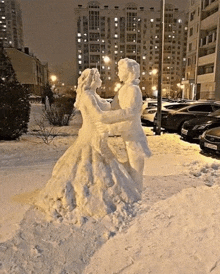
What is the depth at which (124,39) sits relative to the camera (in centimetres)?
8850

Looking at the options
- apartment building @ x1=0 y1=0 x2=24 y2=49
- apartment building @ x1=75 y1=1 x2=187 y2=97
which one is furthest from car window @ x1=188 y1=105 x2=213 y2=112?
apartment building @ x1=0 y1=0 x2=24 y2=49

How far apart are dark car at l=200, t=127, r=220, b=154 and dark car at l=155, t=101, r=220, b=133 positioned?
13.5 feet

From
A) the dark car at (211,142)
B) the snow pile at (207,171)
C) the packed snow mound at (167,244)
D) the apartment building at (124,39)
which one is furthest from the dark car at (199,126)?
the apartment building at (124,39)

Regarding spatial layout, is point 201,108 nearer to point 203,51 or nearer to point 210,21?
point 210,21

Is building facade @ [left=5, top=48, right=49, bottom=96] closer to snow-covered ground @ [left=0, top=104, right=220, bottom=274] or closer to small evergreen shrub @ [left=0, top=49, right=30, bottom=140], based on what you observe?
small evergreen shrub @ [left=0, top=49, right=30, bottom=140]

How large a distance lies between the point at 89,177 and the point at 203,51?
38.2 metres

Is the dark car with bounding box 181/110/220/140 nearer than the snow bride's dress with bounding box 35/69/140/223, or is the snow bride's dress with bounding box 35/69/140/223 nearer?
the snow bride's dress with bounding box 35/69/140/223

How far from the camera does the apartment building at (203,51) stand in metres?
32.2

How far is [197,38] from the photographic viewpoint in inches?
1463

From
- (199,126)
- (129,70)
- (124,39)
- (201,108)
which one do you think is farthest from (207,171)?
(124,39)

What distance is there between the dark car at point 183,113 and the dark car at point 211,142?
162 inches

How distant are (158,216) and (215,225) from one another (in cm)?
78

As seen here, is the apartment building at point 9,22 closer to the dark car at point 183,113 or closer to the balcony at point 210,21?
the balcony at point 210,21

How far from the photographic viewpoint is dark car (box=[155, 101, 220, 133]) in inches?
461
